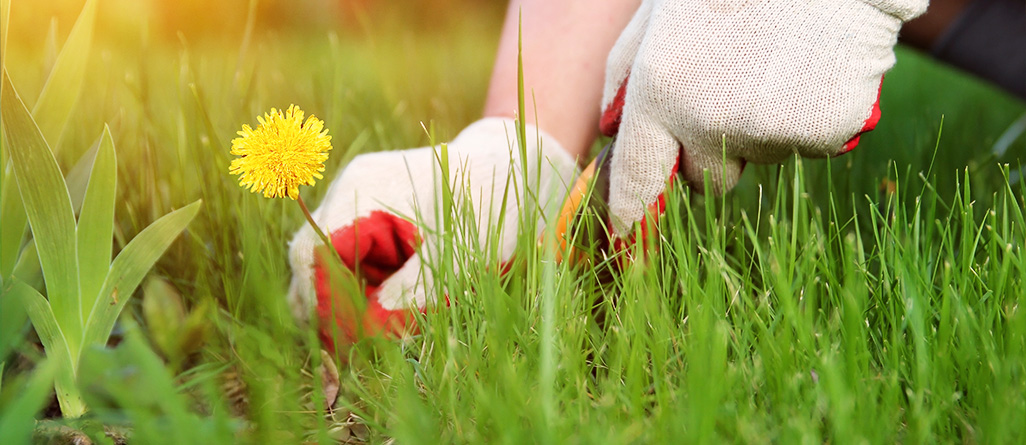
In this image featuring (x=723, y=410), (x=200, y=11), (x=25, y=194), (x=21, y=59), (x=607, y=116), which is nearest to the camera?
(x=723, y=410)

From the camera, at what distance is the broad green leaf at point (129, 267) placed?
83 cm

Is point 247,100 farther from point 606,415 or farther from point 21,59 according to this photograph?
point 21,59

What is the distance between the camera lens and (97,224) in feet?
2.70

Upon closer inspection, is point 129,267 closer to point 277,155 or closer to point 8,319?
point 8,319

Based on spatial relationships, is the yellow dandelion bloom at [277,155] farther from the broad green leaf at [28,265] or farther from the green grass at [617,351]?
the broad green leaf at [28,265]

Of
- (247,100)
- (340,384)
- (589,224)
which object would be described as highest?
(247,100)

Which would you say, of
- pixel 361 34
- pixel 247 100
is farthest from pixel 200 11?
pixel 247 100

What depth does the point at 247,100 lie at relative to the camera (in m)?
1.42

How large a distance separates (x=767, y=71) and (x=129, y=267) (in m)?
0.77

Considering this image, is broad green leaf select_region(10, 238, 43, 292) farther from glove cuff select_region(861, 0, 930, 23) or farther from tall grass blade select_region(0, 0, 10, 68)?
glove cuff select_region(861, 0, 930, 23)

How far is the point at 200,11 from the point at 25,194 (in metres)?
3.07

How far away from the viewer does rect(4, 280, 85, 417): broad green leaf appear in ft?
2.63

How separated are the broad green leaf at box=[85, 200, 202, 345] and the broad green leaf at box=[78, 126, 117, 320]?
0.03ft

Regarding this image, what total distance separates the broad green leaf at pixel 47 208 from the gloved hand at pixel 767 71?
0.67 metres
